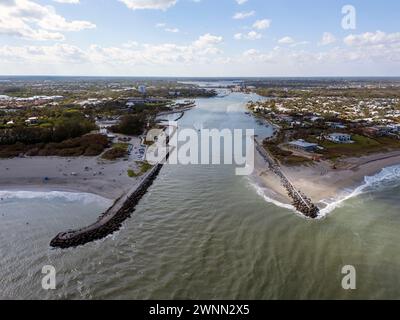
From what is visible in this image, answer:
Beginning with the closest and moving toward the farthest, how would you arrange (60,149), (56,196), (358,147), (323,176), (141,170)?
(56,196), (323,176), (141,170), (60,149), (358,147)

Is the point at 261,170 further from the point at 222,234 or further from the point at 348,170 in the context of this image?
the point at 222,234

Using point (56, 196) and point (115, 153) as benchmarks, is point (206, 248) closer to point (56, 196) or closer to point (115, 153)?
point (56, 196)

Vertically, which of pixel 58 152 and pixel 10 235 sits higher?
pixel 58 152

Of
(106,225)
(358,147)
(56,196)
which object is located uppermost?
(358,147)

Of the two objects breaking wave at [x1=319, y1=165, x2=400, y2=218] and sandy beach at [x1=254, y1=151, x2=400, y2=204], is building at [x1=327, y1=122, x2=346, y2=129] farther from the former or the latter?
breaking wave at [x1=319, y1=165, x2=400, y2=218]

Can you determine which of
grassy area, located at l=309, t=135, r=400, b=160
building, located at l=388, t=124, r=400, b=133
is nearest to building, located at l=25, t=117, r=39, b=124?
grassy area, located at l=309, t=135, r=400, b=160

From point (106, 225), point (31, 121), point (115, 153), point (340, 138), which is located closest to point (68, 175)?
point (115, 153)

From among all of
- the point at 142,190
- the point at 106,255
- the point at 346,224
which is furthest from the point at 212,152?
the point at 106,255
